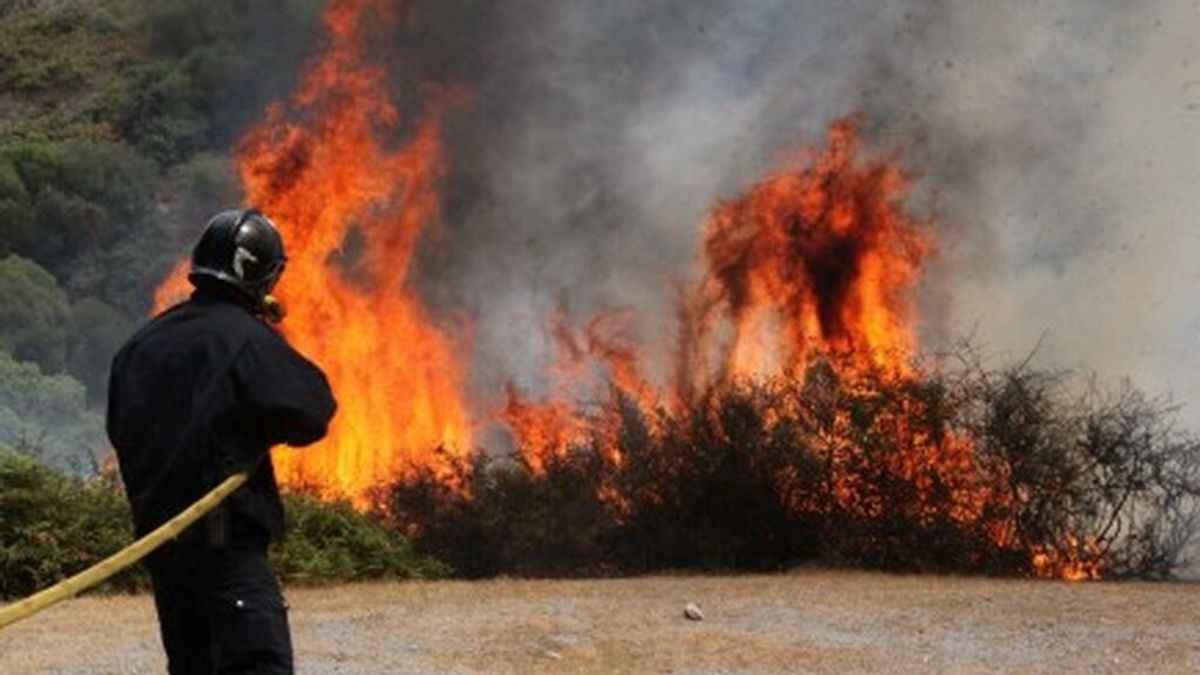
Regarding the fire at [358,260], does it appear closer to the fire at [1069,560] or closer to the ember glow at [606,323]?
the ember glow at [606,323]

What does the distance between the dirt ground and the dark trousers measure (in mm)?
4368

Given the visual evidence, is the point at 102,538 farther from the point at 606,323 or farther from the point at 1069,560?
the point at 606,323

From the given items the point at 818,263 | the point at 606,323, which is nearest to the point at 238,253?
the point at 818,263

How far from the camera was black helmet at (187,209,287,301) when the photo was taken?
19.3 feet

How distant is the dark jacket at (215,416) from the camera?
561 cm

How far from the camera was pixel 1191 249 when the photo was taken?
21141 millimetres

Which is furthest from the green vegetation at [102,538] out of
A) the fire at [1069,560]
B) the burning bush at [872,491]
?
the fire at [1069,560]

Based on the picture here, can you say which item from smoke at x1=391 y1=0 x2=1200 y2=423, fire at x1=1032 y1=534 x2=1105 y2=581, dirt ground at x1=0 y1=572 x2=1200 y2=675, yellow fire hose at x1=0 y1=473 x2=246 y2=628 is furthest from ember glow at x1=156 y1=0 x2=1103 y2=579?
yellow fire hose at x1=0 y1=473 x2=246 y2=628

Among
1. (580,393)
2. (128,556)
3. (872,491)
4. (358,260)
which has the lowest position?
(128,556)

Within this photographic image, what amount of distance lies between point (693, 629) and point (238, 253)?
20.6 ft

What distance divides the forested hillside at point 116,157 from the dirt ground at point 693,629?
14340 millimetres

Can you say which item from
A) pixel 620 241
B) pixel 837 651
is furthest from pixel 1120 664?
pixel 620 241

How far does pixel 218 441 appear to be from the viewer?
5.61m

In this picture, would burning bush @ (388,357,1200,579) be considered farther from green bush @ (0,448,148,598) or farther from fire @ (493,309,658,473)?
green bush @ (0,448,148,598)
